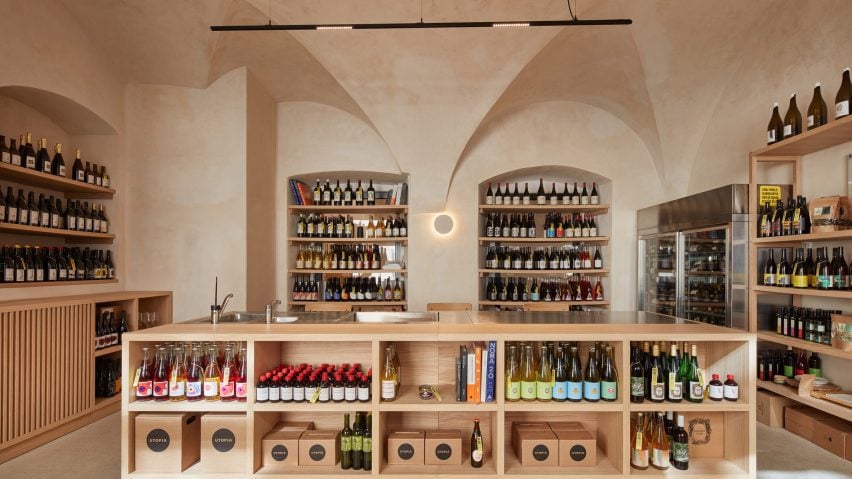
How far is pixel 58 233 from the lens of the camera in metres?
3.89

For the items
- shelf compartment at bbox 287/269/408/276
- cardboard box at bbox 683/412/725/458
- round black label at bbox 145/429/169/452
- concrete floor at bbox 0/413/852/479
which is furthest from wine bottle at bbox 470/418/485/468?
shelf compartment at bbox 287/269/408/276

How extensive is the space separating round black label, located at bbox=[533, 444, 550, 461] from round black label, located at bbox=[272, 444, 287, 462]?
4.32 feet

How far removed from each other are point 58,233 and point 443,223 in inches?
149

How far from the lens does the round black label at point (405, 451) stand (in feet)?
7.72

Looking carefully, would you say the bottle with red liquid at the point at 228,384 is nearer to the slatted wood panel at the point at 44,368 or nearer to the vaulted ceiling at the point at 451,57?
the slatted wood panel at the point at 44,368

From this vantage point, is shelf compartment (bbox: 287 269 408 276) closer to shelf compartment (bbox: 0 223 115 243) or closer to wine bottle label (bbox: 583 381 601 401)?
shelf compartment (bbox: 0 223 115 243)

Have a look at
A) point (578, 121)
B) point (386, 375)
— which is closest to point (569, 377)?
point (386, 375)

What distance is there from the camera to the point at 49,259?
3959 mm

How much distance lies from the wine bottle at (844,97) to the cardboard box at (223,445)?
4262 mm

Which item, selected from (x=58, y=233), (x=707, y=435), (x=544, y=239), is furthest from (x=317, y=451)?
(x=544, y=239)

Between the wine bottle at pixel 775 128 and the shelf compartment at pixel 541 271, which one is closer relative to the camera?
the wine bottle at pixel 775 128

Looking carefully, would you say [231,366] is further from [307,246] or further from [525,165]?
[525,165]

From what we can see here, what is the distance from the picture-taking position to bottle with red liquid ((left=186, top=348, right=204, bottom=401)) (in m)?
2.31

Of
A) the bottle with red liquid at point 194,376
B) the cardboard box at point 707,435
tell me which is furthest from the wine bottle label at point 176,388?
the cardboard box at point 707,435
